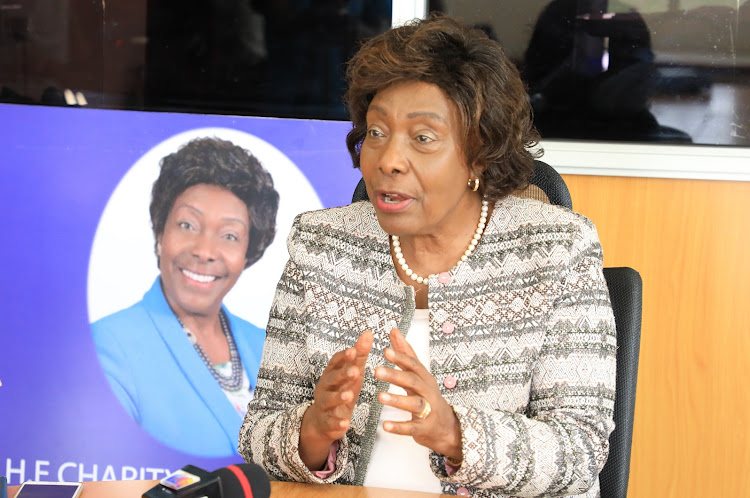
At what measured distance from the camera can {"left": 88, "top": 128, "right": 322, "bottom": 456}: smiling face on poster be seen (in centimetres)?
277

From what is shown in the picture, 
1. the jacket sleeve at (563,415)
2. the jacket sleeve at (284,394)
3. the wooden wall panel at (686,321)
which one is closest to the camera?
the jacket sleeve at (563,415)

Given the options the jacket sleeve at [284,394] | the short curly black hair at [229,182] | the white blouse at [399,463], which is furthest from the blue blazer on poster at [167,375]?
the white blouse at [399,463]

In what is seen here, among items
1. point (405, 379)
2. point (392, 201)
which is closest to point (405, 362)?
point (405, 379)

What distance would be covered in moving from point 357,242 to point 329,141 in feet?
3.54

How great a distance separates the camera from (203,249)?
278 cm

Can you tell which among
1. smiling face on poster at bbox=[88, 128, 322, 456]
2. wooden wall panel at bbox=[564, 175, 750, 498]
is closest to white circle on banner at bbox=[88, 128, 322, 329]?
smiling face on poster at bbox=[88, 128, 322, 456]

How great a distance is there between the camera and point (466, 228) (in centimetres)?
175

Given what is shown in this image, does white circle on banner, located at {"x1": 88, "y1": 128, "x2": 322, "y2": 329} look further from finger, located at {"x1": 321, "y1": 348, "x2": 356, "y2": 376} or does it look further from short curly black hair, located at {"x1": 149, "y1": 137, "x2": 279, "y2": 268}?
finger, located at {"x1": 321, "y1": 348, "x2": 356, "y2": 376}

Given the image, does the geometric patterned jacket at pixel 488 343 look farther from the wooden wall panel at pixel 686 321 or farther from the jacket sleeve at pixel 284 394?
the wooden wall panel at pixel 686 321

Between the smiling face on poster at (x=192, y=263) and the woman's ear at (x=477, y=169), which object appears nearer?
the woman's ear at (x=477, y=169)

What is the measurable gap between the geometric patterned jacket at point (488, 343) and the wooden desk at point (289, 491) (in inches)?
2.6

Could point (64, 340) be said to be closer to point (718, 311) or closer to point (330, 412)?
point (330, 412)

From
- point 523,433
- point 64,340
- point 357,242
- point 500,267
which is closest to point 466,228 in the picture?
point 500,267

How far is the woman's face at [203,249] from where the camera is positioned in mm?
2781
